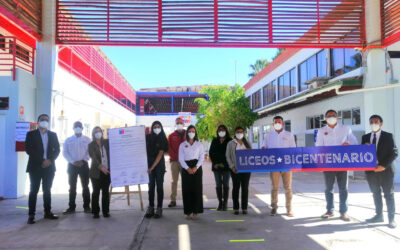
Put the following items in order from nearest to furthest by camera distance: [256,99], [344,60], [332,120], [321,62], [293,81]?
[332,120]
[344,60]
[321,62]
[293,81]
[256,99]

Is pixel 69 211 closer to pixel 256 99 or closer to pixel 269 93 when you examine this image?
pixel 269 93

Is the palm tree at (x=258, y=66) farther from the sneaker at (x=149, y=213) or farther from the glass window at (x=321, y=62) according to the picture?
the sneaker at (x=149, y=213)

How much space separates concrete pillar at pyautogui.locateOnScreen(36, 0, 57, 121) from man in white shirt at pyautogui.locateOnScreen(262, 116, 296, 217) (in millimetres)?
5581

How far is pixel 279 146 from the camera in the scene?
20.2ft

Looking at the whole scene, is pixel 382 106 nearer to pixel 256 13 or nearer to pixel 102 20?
pixel 256 13

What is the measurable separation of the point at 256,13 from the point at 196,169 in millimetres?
5134

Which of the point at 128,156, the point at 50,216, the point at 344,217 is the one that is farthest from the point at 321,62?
the point at 50,216

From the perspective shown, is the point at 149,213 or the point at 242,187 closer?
the point at 149,213

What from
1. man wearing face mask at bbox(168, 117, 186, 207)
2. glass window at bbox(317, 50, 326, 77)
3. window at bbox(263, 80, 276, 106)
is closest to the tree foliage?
glass window at bbox(317, 50, 326, 77)

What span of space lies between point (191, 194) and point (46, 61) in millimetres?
5210

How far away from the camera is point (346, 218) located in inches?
220

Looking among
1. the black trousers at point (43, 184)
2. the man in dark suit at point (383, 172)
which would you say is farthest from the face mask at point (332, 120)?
the black trousers at point (43, 184)

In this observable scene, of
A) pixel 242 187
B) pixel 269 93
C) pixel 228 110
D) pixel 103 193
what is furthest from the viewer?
pixel 269 93

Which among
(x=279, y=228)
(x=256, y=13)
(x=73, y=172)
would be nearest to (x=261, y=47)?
(x=256, y=13)
